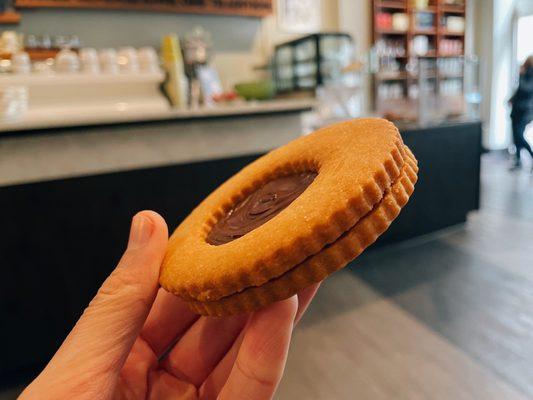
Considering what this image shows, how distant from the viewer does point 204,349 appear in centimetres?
88

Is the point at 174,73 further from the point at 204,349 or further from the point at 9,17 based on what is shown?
the point at 204,349

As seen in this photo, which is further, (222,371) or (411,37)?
(411,37)

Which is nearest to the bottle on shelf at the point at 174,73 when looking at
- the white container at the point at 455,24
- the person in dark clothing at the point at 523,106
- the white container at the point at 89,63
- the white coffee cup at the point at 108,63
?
the white coffee cup at the point at 108,63

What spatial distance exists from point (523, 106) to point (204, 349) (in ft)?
18.5

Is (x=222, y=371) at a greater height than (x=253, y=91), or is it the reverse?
(x=253, y=91)

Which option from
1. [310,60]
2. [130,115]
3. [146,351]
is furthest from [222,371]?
[310,60]

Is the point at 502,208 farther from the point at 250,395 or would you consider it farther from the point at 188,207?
the point at 250,395

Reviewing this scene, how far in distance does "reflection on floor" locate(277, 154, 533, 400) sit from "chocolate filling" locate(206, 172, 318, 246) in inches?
40.1

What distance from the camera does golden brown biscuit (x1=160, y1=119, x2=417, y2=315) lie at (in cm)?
56

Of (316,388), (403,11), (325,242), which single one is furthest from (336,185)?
(403,11)

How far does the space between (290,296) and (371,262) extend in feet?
7.06

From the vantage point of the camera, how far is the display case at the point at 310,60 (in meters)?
3.99

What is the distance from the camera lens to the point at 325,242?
1.81ft

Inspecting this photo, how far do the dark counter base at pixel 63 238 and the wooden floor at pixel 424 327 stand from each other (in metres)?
0.25
